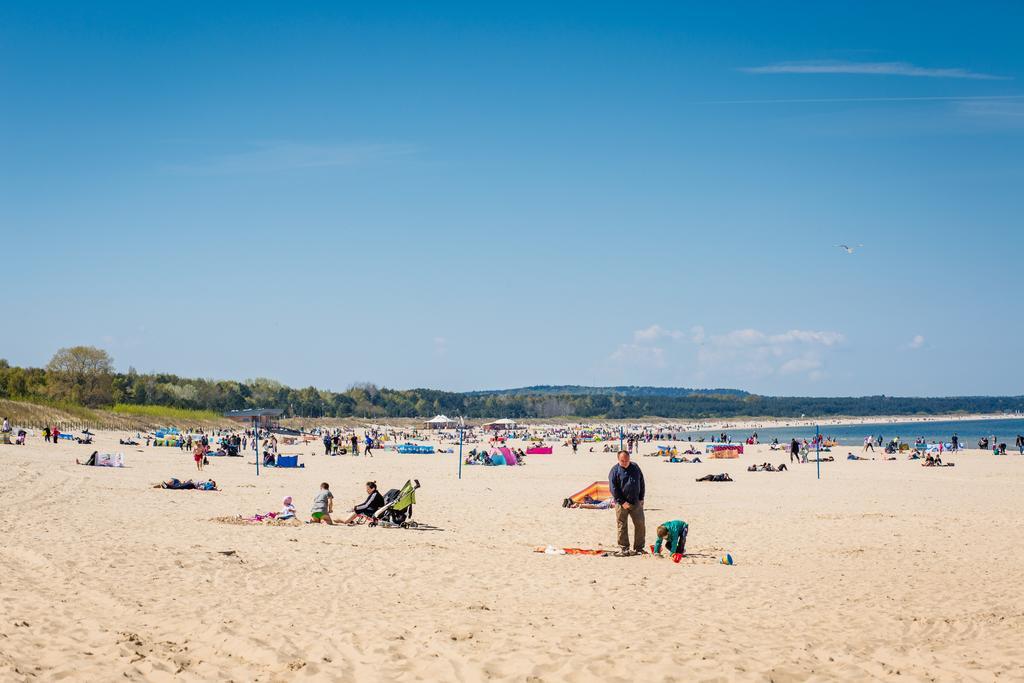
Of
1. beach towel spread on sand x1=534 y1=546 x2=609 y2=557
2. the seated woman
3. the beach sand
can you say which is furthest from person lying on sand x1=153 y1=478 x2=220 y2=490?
beach towel spread on sand x1=534 y1=546 x2=609 y2=557

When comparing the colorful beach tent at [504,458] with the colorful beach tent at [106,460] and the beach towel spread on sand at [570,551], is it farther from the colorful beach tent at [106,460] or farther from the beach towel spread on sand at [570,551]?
the beach towel spread on sand at [570,551]

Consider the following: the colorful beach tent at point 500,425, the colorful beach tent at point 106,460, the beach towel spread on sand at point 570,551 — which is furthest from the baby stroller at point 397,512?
the colorful beach tent at point 500,425

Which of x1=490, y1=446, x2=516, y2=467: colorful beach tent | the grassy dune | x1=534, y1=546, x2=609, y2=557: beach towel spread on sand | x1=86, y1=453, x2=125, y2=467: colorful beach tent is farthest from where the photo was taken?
the grassy dune

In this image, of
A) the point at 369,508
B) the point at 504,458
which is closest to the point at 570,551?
the point at 369,508

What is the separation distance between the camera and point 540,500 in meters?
21.8

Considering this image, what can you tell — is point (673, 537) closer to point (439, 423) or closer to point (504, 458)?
point (504, 458)

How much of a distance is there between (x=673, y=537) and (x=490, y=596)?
4.08 m

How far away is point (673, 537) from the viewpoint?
12.5m

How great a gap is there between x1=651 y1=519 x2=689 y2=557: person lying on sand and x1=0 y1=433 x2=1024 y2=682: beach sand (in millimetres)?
391

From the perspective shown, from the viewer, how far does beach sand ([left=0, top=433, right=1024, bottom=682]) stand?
6.52m

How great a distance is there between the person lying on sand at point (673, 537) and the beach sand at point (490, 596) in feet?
1.28

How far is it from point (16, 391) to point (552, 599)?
263 feet

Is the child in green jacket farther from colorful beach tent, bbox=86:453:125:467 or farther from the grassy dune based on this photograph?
the grassy dune

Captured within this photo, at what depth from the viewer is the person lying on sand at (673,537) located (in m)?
12.3
